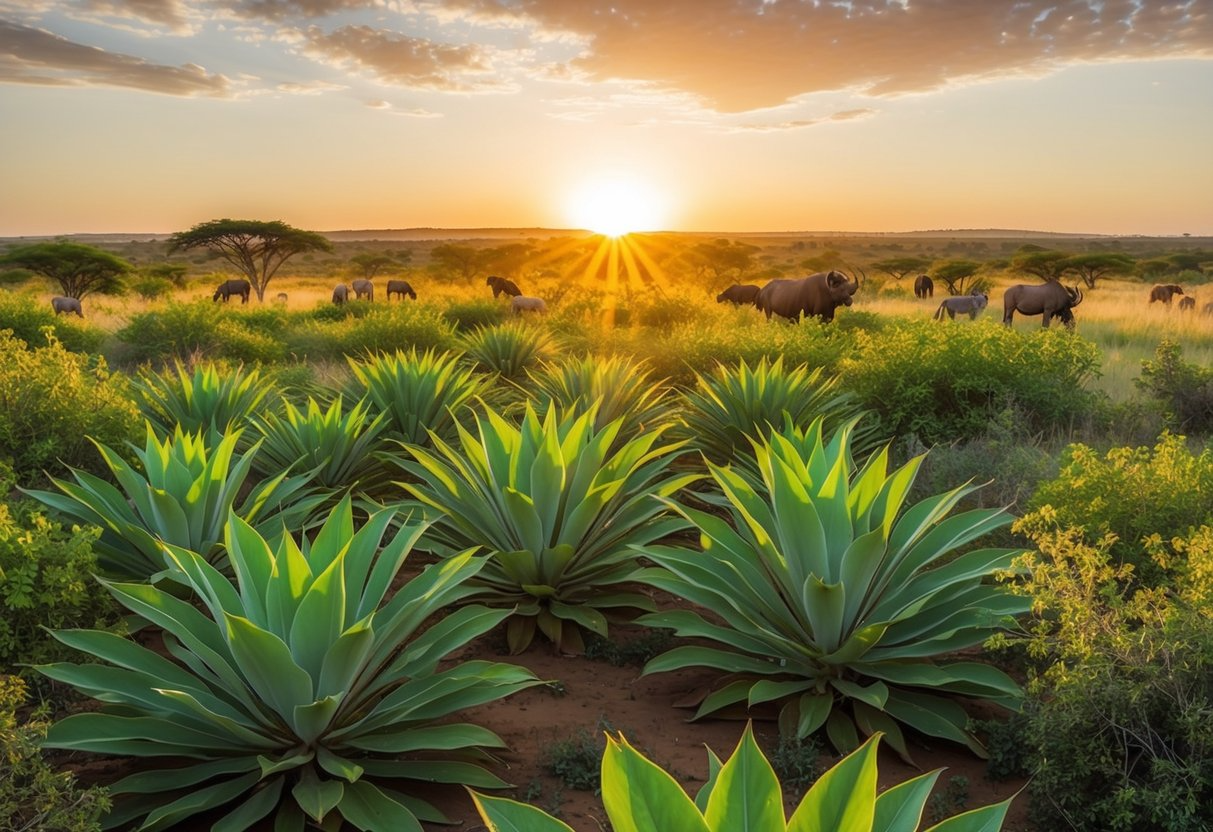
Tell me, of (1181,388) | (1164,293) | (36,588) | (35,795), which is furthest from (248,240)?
(35,795)

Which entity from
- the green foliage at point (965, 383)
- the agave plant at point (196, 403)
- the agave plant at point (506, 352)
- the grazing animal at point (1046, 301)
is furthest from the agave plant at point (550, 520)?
the grazing animal at point (1046, 301)

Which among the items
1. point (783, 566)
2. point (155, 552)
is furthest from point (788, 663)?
point (155, 552)

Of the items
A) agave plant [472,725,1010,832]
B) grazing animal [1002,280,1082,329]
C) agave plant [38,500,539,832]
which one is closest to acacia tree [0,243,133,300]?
grazing animal [1002,280,1082,329]

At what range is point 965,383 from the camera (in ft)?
27.8

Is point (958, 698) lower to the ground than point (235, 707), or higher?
lower

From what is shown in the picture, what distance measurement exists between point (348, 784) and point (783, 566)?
183 centimetres

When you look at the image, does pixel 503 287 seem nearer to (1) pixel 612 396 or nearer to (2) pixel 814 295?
(2) pixel 814 295

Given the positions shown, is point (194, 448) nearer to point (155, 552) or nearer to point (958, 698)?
point (155, 552)

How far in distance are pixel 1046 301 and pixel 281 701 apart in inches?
869

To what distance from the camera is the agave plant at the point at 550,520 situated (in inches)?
175

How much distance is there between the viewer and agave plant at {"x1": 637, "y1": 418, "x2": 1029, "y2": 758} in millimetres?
3521

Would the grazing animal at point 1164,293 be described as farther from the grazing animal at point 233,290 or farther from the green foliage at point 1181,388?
the grazing animal at point 233,290

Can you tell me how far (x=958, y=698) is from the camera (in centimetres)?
399

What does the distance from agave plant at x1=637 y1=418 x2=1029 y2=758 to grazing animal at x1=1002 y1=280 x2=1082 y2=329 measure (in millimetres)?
18368
